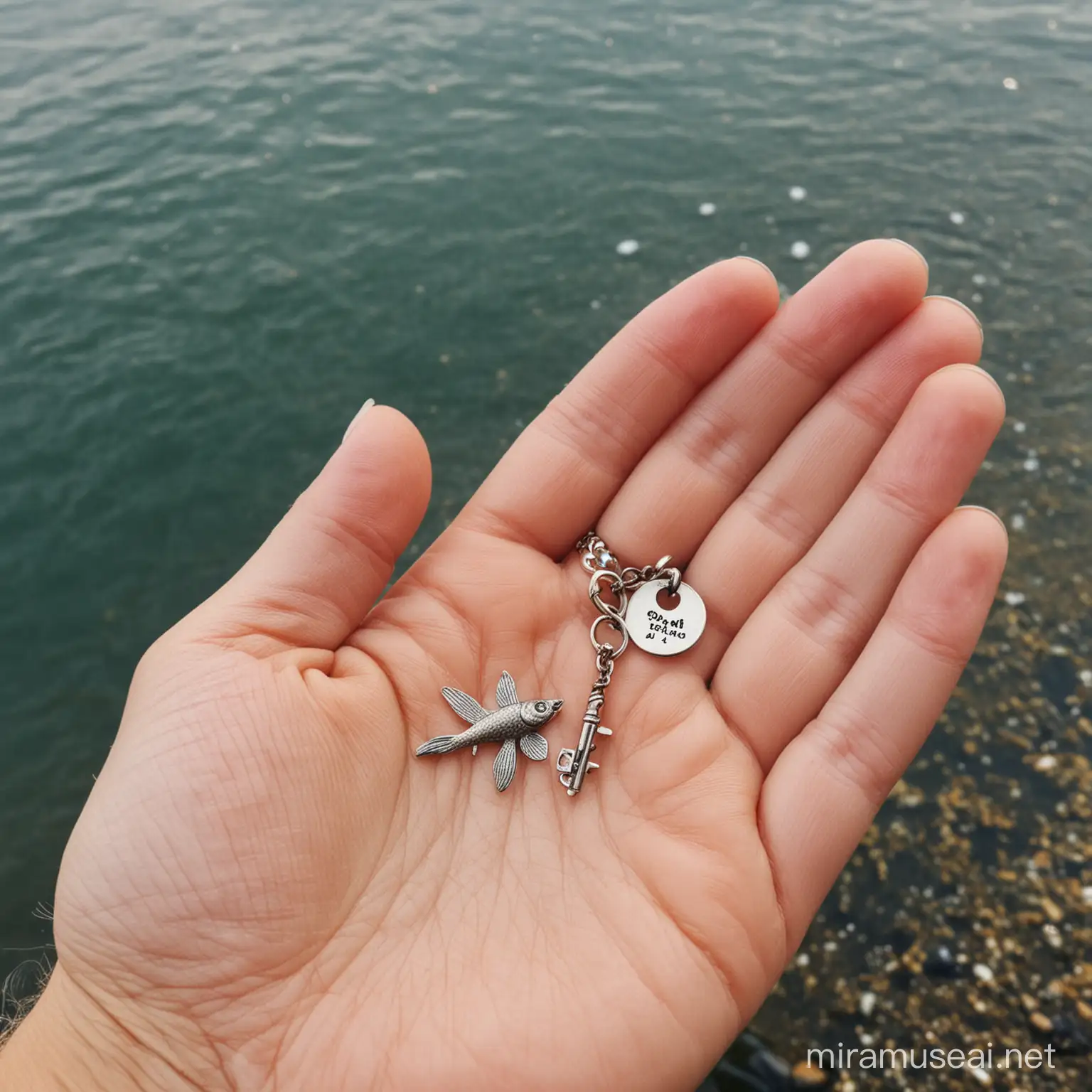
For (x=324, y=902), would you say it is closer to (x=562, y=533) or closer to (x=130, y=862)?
(x=130, y=862)

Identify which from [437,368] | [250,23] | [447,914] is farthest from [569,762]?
[250,23]

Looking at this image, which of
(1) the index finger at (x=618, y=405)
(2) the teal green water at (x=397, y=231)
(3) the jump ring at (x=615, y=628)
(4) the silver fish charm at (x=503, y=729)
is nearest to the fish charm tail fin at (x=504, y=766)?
(4) the silver fish charm at (x=503, y=729)

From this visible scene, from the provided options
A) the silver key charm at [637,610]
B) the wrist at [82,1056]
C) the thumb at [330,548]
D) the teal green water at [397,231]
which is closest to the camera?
the wrist at [82,1056]

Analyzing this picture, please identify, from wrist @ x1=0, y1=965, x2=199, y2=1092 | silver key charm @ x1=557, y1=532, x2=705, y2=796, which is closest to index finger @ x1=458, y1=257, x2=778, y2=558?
silver key charm @ x1=557, y1=532, x2=705, y2=796

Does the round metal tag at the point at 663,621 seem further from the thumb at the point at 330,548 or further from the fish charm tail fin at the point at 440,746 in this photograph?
the thumb at the point at 330,548

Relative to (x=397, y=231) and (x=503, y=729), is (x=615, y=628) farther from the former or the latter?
(x=397, y=231)

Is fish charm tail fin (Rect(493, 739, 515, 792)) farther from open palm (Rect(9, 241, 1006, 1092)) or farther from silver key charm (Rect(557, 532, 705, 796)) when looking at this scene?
silver key charm (Rect(557, 532, 705, 796))

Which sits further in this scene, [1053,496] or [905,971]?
[1053,496]
